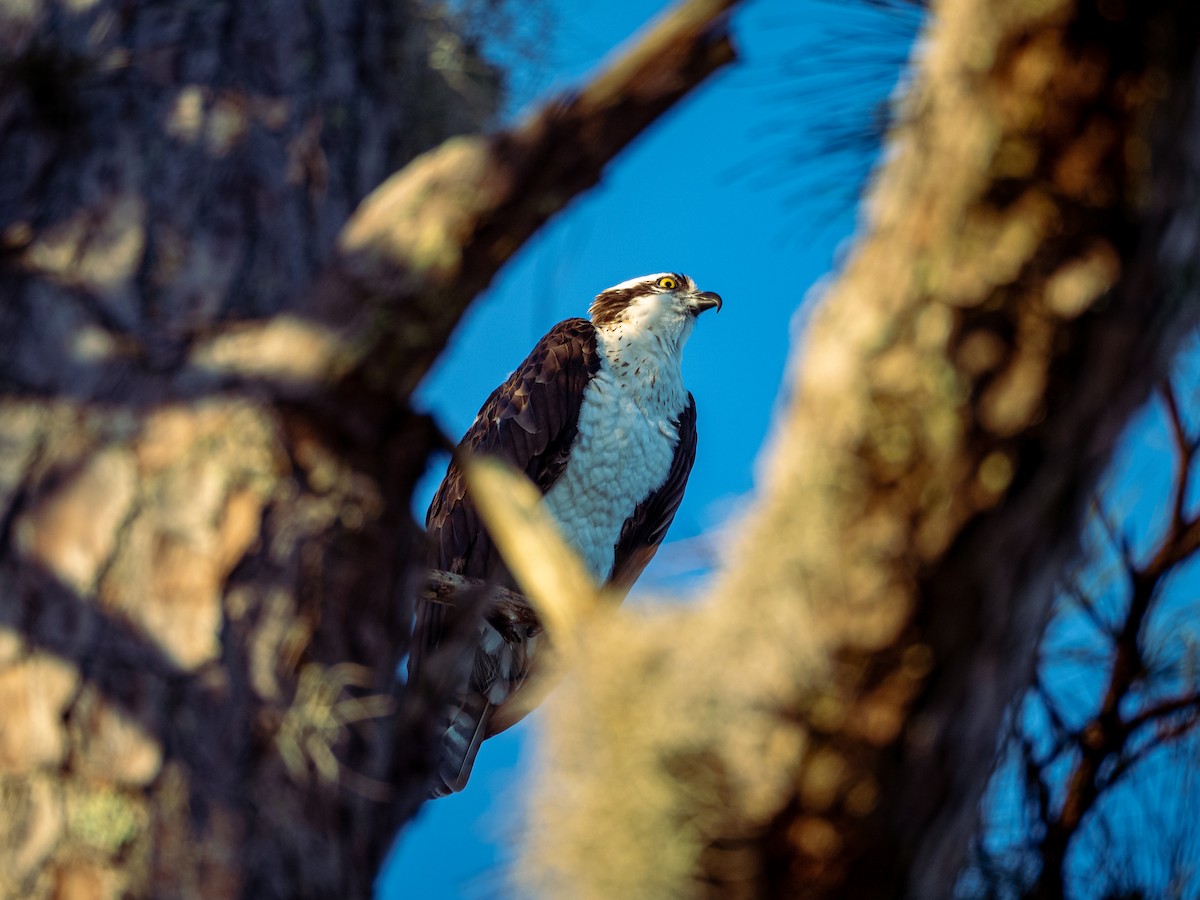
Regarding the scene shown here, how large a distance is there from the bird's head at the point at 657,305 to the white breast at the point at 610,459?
295 mm

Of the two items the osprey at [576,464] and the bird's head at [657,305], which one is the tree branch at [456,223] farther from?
the bird's head at [657,305]

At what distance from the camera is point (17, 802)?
1.74 meters

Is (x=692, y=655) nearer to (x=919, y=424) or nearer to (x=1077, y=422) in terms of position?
(x=919, y=424)

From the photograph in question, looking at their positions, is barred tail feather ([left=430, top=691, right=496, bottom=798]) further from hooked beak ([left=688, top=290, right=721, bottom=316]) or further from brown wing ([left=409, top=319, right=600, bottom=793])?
hooked beak ([left=688, top=290, right=721, bottom=316])

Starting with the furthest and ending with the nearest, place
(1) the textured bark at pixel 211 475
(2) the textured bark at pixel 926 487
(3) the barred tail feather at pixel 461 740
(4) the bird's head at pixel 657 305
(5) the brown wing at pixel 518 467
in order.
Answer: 1. (4) the bird's head at pixel 657 305
2. (5) the brown wing at pixel 518 467
3. (3) the barred tail feather at pixel 461 740
4. (1) the textured bark at pixel 211 475
5. (2) the textured bark at pixel 926 487

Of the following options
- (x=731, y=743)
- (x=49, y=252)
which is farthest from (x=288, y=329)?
(x=731, y=743)

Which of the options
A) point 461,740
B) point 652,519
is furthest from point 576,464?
point 461,740

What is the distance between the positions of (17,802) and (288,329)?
31.7 inches

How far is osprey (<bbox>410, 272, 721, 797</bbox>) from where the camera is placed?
5.32 meters

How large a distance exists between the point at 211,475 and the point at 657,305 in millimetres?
4306

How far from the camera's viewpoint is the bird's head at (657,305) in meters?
5.95

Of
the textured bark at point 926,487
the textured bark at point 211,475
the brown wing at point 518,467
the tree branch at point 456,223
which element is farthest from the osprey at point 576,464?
the textured bark at point 926,487

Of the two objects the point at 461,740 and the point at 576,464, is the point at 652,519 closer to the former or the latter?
the point at 576,464

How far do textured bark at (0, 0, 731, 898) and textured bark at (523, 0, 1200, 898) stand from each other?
0.47m
